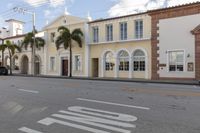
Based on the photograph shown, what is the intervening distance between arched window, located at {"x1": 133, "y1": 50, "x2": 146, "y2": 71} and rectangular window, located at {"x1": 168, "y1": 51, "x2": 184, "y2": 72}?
3.30m

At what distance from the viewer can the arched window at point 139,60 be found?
2815 centimetres

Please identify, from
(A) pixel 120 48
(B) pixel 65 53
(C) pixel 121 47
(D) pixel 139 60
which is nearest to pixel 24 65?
(B) pixel 65 53

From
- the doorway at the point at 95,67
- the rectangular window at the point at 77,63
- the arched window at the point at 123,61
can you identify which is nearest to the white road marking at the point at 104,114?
the arched window at the point at 123,61

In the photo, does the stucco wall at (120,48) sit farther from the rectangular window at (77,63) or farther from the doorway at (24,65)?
the doorway at (24,65)

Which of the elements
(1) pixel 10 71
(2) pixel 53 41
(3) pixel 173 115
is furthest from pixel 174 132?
(1) pixel 10 71

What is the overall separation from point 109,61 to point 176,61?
858 centimetres

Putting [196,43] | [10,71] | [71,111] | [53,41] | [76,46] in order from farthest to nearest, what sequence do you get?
[10,71]
[53,41]
[76,46]
[196,43]
[71,111]

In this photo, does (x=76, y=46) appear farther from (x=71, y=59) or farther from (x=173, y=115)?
(x=173, y=115)

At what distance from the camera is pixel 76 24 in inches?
1352

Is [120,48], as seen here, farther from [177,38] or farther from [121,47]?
[177,38]

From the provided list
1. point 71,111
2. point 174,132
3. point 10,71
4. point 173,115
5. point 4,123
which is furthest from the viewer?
point 10,71

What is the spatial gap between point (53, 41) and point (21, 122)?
31.7m

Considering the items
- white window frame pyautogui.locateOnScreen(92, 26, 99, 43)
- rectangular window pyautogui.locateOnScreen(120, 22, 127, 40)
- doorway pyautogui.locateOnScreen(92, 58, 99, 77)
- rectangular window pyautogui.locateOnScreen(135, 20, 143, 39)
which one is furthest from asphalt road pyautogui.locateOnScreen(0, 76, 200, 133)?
white window frame pyautogui.locateOnScreen(92, 26, 99, 43)

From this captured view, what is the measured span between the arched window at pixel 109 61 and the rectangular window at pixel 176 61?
24.2 feet
